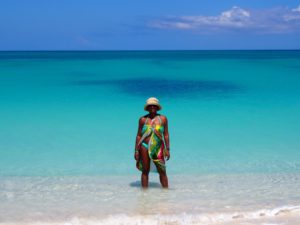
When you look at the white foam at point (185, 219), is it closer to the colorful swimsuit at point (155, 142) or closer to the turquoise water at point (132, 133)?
the colorful swimsuit at point (155, 142)

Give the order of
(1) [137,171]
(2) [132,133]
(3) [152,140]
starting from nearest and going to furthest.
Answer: (3) [152,140] < (1) [137,171] < (2) [132,133]

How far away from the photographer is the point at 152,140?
4906mm

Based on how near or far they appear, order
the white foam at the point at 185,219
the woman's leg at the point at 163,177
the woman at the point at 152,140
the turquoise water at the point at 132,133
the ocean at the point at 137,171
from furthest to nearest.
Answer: the turquoise water at the point at 132,133
the woman's leg at the point at 163,177
the woman at the point at 152,140
the ocean at the point at 137,171
the white foam at the point at 185,219

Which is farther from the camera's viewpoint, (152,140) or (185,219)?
(152,140)

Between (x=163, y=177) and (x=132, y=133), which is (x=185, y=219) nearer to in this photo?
(x=163, y=177)

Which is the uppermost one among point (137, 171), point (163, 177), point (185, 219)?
point (137, 171)

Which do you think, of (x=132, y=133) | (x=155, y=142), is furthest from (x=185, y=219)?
(x=132, y=133)

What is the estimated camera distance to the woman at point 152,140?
4883 millimetres

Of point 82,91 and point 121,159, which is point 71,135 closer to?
point 121,159

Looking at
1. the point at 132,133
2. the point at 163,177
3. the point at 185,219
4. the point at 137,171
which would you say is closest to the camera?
the point at 185,219

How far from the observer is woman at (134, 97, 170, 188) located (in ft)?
16.0

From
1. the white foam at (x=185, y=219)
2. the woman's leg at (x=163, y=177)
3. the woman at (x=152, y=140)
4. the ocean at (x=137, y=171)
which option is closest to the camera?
the white foam at (x=185, y=219)

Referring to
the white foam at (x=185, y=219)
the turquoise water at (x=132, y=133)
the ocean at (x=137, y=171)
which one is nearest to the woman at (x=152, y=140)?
the ocean at (x=137, y=171)

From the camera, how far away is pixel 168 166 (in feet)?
22.1
